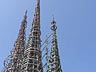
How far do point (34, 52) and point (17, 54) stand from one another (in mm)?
11204

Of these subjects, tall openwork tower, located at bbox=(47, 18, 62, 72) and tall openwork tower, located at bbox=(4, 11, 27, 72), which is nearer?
tall openwork tower, located at bbox=(47, 18, 62, 72)

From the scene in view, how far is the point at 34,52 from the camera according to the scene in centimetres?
5356

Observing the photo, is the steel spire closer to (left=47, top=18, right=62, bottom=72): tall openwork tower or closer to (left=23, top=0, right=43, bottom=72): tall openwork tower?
(left=47, top=18, right=62, bottom=72): tall openwork tower

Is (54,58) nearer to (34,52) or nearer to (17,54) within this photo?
(34,52)

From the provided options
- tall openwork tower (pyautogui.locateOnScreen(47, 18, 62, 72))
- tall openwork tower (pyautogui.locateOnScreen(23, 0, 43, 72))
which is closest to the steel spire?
tall openwork tower (pyautogui.locateOnScreen(47, 18, 62, 72))

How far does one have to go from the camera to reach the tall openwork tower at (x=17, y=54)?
2416 inches

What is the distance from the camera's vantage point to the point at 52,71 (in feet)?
160

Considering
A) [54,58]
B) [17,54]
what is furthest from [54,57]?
[17,54]

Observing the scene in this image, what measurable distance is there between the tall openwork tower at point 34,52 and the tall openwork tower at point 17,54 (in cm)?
675

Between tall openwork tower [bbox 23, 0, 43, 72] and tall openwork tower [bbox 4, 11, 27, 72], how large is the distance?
22.2 feet

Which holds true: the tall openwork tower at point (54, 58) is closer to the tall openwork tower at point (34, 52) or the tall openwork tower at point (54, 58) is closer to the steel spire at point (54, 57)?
the steel spire at point (54, 57)

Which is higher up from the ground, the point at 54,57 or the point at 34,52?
the point at 34,52

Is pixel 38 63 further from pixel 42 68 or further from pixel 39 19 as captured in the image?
pixel 39 19

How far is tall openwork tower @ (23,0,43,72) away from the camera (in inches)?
2031
